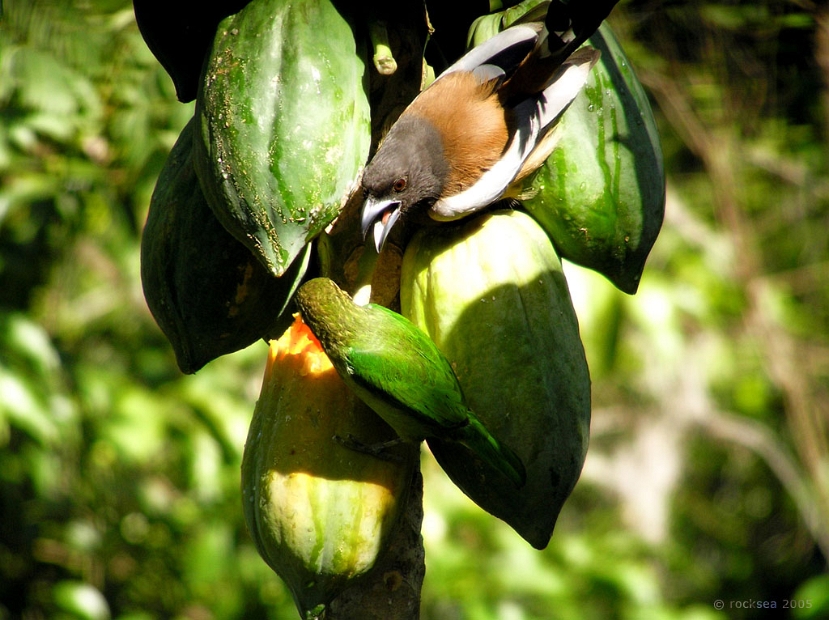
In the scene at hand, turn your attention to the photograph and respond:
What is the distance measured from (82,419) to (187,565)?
70 cm

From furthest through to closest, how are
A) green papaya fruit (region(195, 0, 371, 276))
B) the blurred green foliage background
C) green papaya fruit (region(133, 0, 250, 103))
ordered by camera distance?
the blurred green foliage background < green papaya fruit (region(133, 0, 250, 103)) < green papaya fruit (region(195, 0, 371, 276))

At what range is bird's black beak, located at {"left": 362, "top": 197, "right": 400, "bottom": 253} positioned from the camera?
1162mm

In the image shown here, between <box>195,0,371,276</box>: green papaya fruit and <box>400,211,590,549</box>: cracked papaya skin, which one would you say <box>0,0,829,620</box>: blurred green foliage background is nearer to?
<box>400,211,590,549</box>: cracked papaya skin

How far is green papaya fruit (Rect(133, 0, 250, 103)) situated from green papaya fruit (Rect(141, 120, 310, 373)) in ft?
0.27

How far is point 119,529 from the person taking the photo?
142 inches

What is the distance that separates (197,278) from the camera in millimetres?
1127

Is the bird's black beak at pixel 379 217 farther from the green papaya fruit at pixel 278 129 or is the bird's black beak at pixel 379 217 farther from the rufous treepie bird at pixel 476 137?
the green papaya fruit at pixel 278 129

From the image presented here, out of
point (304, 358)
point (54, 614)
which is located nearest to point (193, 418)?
point (54, 614)

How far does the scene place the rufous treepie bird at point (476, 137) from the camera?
1.16 metres

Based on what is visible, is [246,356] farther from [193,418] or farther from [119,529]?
[119,529]

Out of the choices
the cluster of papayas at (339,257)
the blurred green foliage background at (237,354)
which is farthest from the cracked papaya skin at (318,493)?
the blurred green foliage background at (237,354)

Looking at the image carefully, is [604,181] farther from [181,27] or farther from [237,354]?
[237,354]

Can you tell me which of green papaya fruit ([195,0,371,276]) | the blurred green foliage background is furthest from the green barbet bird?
the blurred green foliage background

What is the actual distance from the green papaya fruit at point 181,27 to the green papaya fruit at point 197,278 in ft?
0.27
